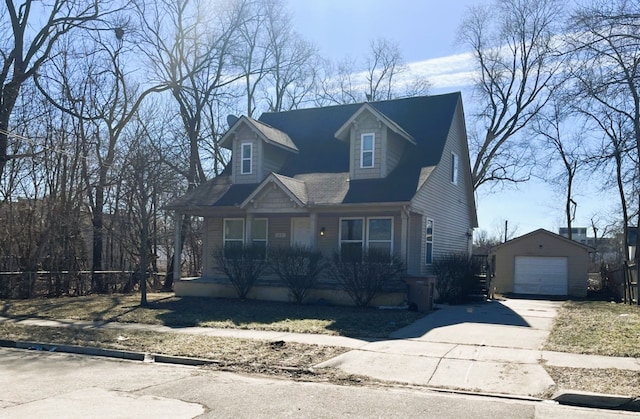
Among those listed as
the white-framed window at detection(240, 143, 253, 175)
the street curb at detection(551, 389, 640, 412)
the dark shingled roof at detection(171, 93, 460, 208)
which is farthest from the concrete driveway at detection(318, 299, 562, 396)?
the white-framed window at detection(240, 143, 253, 175)

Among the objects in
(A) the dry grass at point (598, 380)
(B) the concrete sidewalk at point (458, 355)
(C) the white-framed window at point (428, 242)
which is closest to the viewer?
(A) the dry grass at point (598, 380)

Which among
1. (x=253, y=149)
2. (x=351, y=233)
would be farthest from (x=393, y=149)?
(x=253, y=149)

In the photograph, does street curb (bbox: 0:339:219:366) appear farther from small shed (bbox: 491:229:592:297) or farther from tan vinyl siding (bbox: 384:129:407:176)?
small shed (bbox: 491:229:592:297)

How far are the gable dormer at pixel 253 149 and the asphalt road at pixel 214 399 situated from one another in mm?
13903

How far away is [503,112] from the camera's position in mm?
37219

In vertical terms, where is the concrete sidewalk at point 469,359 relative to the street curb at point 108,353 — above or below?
above

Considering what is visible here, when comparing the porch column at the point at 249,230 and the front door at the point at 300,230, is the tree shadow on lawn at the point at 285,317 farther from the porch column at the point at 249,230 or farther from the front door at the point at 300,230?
the front door at the point at 300,230

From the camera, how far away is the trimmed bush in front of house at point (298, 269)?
18109mm

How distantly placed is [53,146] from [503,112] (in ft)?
88.1

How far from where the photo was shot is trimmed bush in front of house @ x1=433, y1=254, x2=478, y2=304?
802 inches

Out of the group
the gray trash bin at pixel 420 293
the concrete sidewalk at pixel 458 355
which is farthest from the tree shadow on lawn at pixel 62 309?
the gray trash bin at pixel 420 293

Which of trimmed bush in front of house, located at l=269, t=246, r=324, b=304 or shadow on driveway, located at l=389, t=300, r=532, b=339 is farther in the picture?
Result: trimmed bush in front of house, located at l=269, t=246, r=324, b=304

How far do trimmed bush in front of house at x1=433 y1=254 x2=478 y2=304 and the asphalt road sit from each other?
1255 centimetres

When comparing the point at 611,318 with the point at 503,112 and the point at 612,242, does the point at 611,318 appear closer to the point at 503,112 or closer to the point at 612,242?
the point at 503,112
